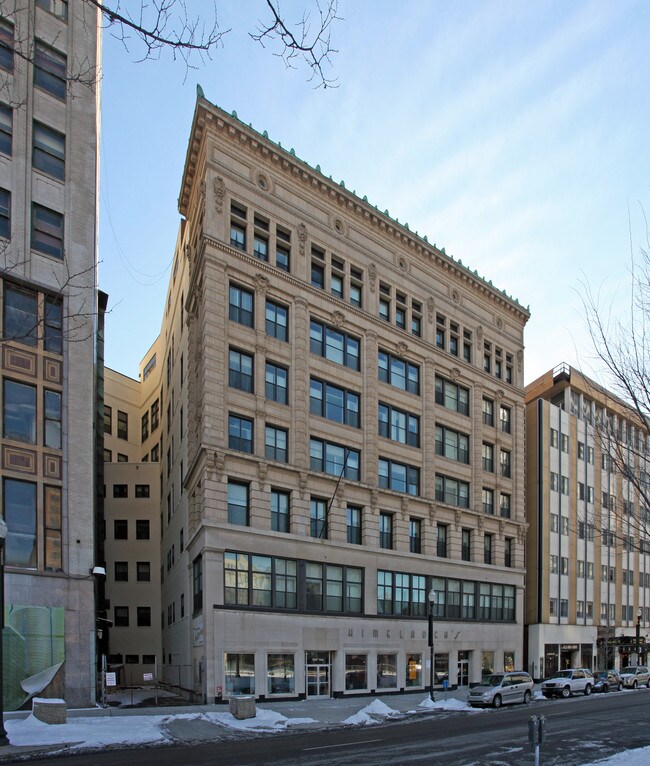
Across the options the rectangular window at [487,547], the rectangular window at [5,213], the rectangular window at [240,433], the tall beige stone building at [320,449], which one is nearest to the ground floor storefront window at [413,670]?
the tall beige stone building at [320,449]

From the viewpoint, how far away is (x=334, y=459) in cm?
4141

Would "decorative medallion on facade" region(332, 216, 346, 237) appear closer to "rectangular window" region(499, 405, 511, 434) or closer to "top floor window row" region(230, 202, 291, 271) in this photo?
"top floor window row" region(230, 202, 291, 271)

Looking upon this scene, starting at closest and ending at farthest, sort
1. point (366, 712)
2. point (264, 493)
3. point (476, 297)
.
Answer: point (366, 712) < point (264, 493) < point (476, 297)

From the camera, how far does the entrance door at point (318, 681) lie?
37969mm

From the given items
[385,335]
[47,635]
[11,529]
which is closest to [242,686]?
[47,635]

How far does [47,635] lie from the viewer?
27984 millimetres

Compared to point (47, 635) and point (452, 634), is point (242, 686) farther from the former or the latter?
point (452, 634)

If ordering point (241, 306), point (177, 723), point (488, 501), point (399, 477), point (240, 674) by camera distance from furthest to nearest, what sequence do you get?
1. point (488, 501)
2. point (399, 477)
3. point (241, 306)
4. point (240, 674)
5. point (177, 723)

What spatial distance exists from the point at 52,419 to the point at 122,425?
43.1 meters

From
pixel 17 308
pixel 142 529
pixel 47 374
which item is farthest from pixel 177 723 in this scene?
pixel 142 529

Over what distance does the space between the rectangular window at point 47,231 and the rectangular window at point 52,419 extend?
18.9ft

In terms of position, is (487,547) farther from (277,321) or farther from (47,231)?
(47,231)

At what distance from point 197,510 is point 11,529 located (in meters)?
11.2

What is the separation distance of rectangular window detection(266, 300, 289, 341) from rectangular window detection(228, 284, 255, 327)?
3.43 ft
